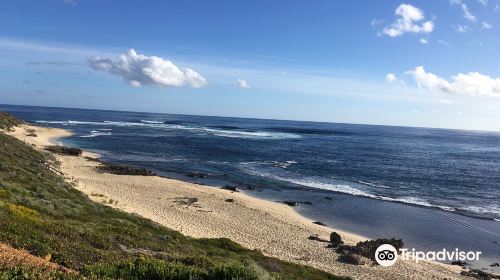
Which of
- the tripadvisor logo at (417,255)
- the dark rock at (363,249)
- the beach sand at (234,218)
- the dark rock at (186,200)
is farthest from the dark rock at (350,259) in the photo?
the dark rock at (186,200)

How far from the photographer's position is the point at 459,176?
5506cm

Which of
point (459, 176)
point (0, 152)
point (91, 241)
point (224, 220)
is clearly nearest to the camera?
point (91, 241)

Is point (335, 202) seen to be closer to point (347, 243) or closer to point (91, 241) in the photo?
point (347, 243)

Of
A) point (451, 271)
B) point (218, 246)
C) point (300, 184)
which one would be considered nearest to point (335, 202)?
point (300, 184)

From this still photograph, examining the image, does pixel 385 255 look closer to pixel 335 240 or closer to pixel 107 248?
pixel 335 240

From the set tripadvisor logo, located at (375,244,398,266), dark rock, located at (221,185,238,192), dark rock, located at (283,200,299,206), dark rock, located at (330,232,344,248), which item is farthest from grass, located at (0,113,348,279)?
dark rock, located at (221,185,238,192)

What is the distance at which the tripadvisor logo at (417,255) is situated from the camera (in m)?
21.6

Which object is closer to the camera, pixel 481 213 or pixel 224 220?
pixel 224 220

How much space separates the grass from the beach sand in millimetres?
3404

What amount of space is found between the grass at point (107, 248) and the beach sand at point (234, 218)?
134 inches

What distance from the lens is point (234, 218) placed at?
2820cm

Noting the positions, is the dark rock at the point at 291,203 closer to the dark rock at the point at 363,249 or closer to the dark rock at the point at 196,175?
the dark rock at the point at 363,249

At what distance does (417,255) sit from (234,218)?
38.2ft

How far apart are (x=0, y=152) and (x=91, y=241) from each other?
25.5 m
